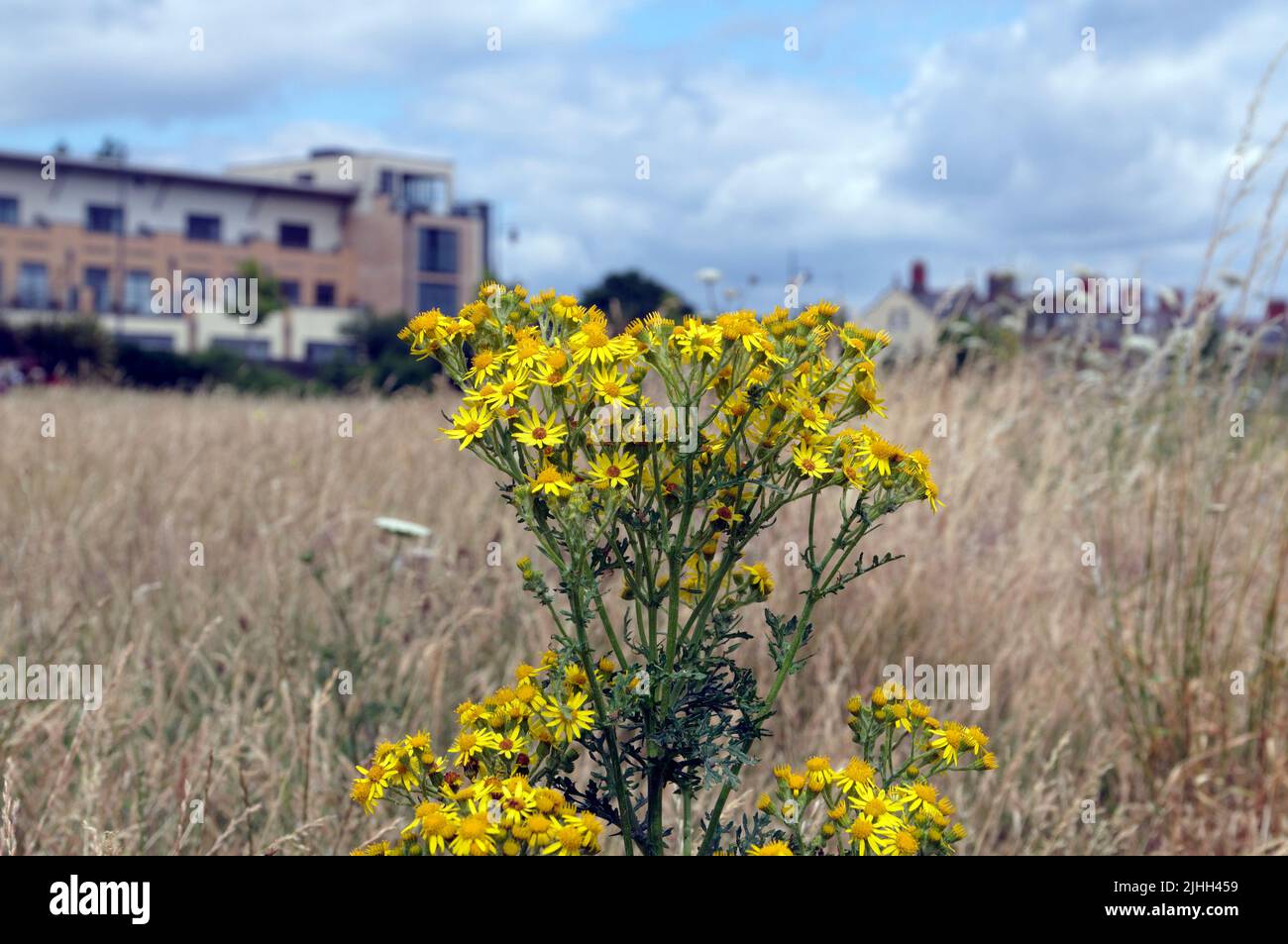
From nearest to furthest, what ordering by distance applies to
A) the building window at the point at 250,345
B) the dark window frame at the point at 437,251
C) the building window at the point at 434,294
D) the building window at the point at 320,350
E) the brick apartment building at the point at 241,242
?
the brick apartment building at the point at 241,242 → the building window at the point at 250,345 → the building window at the point at 320,350 → the building window at the point at 434,294 → the dark window frame at the point at 437,251

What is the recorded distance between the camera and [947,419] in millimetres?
5656

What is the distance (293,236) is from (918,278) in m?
28.8

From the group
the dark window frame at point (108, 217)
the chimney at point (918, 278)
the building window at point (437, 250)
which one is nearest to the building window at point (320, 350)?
the building window at point (437, 250)

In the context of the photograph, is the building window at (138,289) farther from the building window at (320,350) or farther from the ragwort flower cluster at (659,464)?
the ragwort flower cluster at (659,464)

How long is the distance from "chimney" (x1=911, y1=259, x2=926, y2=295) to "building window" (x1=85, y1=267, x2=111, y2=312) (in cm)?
3484

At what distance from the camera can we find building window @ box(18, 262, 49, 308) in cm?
4997

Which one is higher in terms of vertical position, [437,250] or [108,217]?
[108,217]

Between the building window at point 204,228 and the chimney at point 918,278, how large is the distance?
31.2 metres

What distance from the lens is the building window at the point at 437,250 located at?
57519 mm

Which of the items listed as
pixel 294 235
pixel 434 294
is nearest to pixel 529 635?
pixel 434 294

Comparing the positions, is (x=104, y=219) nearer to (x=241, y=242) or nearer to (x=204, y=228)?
(x=204, y=228)

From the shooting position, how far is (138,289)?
52625 mm
